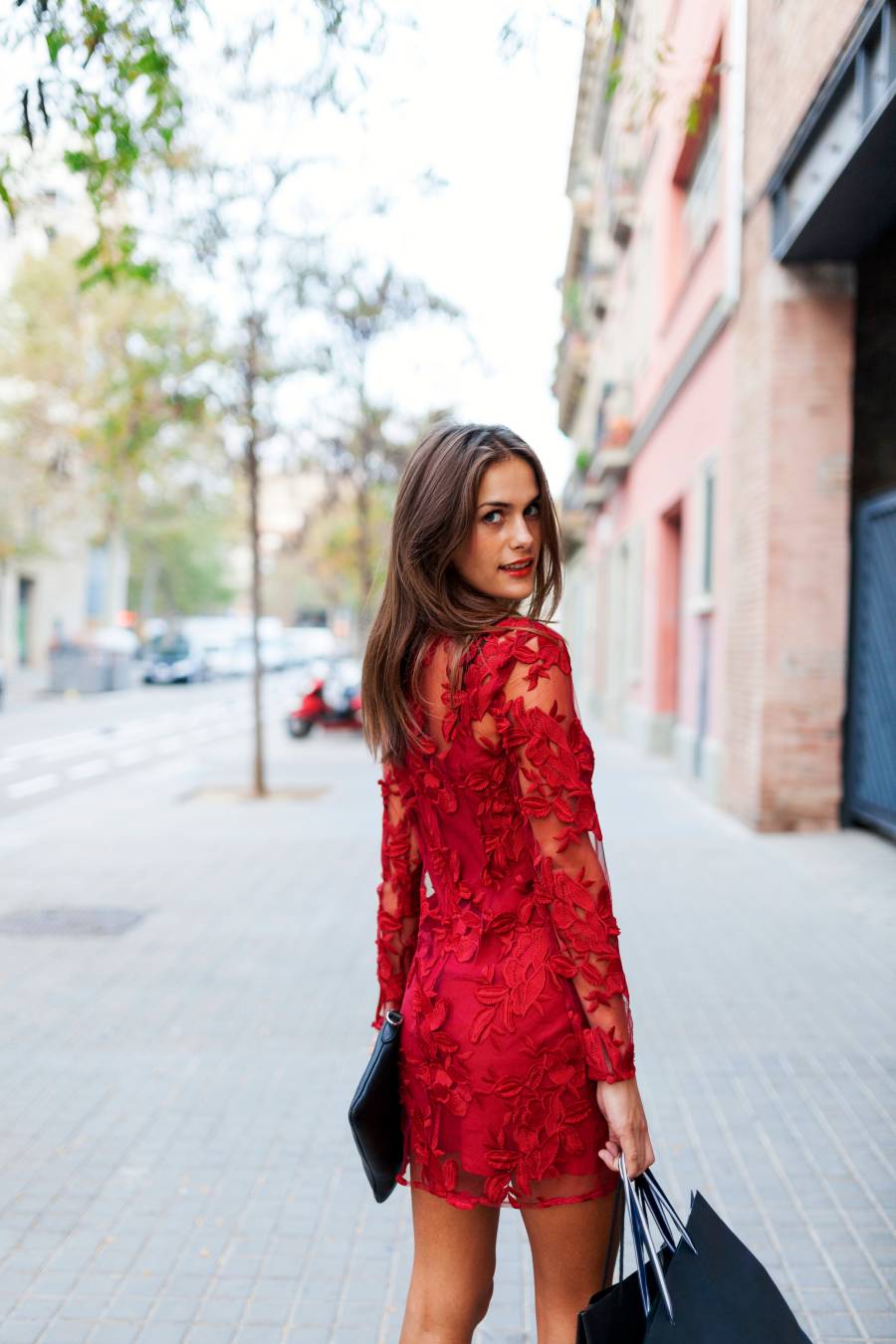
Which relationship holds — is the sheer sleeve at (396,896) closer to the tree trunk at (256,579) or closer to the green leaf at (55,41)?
the green leaf at (55,41)

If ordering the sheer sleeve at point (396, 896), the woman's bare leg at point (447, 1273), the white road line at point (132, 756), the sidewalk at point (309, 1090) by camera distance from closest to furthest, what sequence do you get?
1. the woman's bare leg at point (447, 1273)
2. the sheer sleeve at point (396, 896)
3. the sidewalk at point (309, 1090)
4. the white road line at point (132, 756)

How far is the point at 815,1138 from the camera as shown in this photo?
13.1 feet

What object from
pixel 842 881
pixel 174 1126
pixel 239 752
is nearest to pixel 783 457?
pixel 842 881

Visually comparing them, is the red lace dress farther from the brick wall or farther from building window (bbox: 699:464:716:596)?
building window (bbox: 699:464:716:596)

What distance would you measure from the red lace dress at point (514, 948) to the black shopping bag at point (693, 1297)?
0.68 ft

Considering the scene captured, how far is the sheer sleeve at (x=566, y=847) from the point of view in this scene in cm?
184

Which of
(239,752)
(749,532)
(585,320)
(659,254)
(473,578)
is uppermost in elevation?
(585,320)

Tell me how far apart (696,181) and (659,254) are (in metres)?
1.80

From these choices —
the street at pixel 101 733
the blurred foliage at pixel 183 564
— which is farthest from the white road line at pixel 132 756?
the blurred foliage at pixel 183 564

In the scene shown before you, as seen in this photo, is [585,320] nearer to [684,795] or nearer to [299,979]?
[684,795]

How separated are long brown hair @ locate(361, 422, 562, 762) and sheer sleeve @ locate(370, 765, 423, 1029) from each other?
0.16 meters

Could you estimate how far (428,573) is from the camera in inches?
79.7

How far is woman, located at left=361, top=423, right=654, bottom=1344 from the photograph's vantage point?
1854 mm

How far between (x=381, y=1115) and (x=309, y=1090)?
2.62 meters
